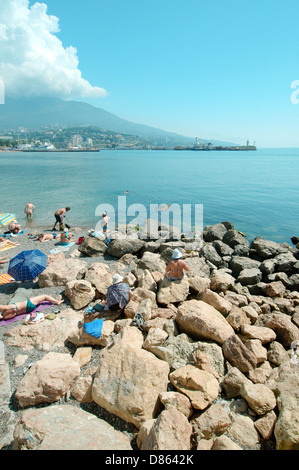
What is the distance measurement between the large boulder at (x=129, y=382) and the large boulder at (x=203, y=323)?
4.88ft

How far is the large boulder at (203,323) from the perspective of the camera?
6.02 meters

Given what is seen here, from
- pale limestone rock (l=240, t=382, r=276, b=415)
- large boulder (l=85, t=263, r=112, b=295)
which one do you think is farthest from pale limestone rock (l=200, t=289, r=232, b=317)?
large boulder (l=85, t=263, r=112, b=295)

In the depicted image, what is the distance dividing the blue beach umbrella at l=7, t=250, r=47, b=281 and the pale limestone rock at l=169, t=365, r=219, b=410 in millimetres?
6454

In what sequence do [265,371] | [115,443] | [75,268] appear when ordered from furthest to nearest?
[75,268], [265,371], [115,443]

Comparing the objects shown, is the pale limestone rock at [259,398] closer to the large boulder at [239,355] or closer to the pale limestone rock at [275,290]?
the large boulder at [239,355]

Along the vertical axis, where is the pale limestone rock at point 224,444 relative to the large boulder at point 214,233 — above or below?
above

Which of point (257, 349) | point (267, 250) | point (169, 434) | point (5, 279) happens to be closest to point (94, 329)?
point (169, 434)

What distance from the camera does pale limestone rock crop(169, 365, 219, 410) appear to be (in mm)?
4465

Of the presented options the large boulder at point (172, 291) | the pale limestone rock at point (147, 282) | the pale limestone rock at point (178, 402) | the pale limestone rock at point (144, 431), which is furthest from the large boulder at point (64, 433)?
the pale limestone rock at point (147, 282)
